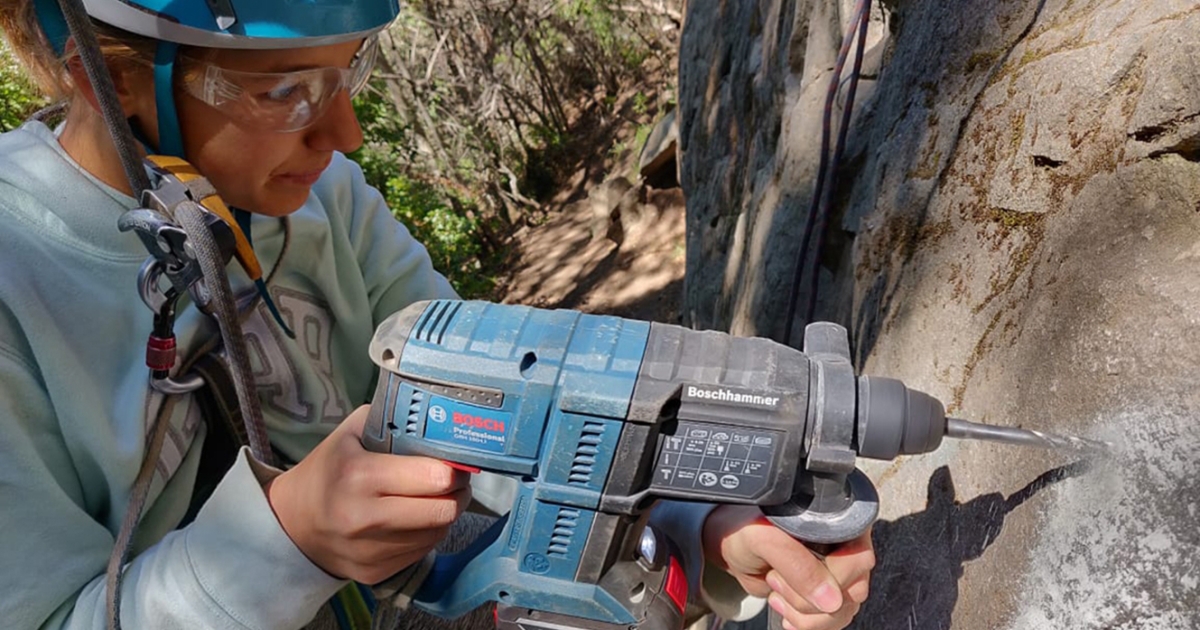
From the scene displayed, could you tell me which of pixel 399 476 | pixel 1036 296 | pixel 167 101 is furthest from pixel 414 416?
pixel 1036 296

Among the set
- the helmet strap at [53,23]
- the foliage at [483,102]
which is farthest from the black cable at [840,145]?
the foliage at [483,102]

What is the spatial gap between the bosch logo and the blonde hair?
34.0 inches

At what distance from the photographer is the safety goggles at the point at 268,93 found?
143 centimetres

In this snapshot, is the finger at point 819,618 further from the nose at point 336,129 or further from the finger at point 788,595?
the nose at point 336,129

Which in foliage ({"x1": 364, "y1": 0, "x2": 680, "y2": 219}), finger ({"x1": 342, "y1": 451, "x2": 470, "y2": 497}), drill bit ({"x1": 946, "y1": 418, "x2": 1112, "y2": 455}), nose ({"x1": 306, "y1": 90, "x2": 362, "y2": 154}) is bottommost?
foliage ({"x1": 364, "y1": 0, "x2": 680, "y2": 219})

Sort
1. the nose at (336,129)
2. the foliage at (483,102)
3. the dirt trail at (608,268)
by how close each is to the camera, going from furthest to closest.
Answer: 1. the foliage at (483,102)
2. the dirt trail at (608,268)
3. the nose at (336,129)

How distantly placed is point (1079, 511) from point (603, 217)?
24.2 ft

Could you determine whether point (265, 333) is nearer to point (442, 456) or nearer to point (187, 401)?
point (187, 401)

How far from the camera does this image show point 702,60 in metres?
4.94

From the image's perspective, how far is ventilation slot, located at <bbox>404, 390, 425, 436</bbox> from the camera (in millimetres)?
1304

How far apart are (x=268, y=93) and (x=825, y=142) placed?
1.72 metres

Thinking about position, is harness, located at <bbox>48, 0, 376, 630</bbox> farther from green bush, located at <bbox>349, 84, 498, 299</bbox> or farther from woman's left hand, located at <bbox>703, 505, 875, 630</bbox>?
green bush, located at <bbox>349, 84, 498, 299</bbox>

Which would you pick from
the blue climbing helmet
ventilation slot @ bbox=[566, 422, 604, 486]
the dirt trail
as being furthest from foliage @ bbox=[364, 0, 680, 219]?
ventilation slot @ bbox=[566, 422, 604, 486]

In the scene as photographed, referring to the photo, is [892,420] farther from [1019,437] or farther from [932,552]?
[932,552]
